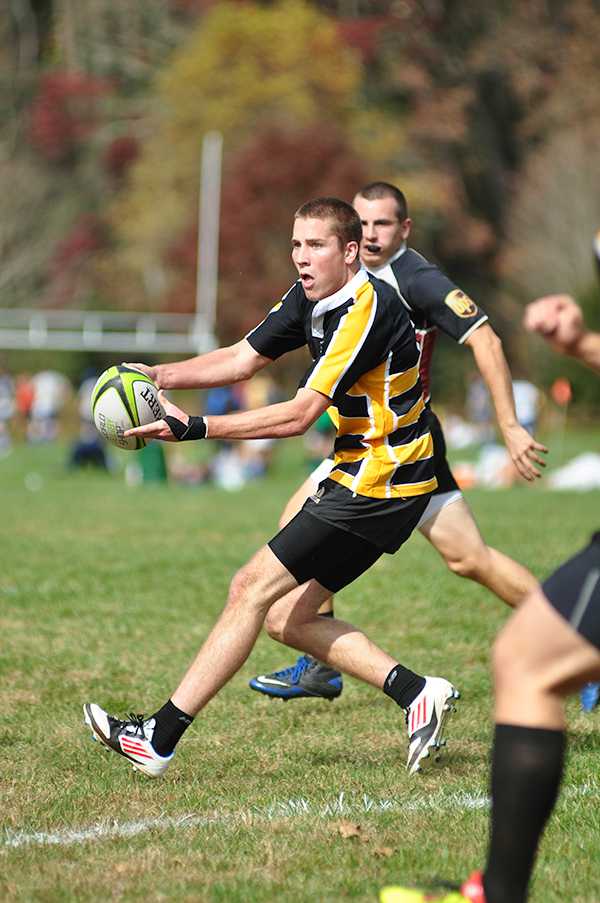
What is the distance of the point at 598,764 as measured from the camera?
225 inches

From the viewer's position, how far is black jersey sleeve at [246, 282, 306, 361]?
5875 millimetres

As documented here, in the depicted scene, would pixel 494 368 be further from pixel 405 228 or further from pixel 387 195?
pixel 387 195

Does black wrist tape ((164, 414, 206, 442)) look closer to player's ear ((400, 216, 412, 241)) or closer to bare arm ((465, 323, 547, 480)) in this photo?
bare arm ((465, 323, 547, 480))

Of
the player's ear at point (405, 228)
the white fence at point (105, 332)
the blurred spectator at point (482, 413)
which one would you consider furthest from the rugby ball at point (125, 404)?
the white fence at point (105, 332)

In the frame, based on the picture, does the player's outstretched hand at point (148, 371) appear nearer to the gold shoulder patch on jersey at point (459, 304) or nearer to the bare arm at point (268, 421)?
the bare arm at point (268, 421)

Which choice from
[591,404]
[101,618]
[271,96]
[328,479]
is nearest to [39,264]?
[271,96]

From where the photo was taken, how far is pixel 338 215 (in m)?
5.52

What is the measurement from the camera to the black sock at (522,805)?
3.62 m

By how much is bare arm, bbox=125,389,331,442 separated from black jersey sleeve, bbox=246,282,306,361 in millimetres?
630

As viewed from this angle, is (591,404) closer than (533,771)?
No

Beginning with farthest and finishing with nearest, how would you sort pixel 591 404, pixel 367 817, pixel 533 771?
pixel 591 404
pixel 367 817
pixel 533 771

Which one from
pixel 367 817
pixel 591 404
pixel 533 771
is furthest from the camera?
pixel 591 404

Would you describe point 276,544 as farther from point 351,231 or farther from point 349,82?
point 349,82

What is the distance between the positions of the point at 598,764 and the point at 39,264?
44931mm
